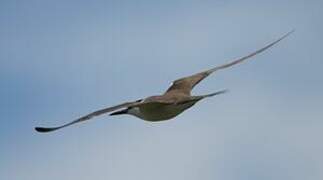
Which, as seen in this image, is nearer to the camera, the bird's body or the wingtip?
the wingtip

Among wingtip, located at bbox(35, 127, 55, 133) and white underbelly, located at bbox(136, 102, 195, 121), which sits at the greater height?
wingtip, located at bbox(35, 127, 55, 133)

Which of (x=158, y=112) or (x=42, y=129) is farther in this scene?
(x=158, y=112)

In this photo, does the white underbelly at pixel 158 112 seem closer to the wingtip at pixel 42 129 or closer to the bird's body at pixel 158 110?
the bird's body at pixel 158 110

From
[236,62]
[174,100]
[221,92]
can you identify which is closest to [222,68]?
[236,62]

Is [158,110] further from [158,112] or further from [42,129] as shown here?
[42,129]

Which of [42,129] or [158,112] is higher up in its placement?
[42,129]

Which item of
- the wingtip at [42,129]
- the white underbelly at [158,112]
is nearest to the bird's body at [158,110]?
the white underbelly at [158,112]

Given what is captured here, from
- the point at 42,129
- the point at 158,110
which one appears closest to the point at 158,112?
the point at 158,110

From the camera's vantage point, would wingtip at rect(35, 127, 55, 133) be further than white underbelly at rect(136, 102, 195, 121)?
No

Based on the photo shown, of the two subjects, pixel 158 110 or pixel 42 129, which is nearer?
pixel 42 129

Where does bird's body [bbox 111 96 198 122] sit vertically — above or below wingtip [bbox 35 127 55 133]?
below

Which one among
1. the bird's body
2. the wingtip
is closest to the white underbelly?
the bird's body

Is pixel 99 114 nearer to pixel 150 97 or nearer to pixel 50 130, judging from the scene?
pixel 50 130

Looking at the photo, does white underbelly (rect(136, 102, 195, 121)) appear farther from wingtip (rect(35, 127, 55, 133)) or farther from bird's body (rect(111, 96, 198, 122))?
wingtip (rect(35, 127, 55, 133))
